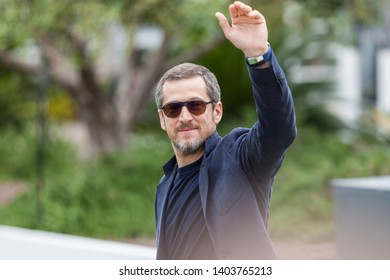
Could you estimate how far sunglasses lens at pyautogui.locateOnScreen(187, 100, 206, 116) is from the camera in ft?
7.60

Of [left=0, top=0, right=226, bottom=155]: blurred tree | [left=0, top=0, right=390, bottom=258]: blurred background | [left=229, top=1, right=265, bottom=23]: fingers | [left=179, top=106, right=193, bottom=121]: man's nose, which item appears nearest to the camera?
[left=229, top=1, right=265, bottom=23]: fingers

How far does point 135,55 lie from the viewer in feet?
40.3

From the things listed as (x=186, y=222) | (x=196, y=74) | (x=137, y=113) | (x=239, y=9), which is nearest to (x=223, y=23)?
(x=239, y=9)

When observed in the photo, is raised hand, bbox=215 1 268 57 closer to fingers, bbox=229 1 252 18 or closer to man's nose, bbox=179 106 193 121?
fingers, bbox=229 1 252 18

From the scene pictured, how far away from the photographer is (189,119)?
2.31 meters

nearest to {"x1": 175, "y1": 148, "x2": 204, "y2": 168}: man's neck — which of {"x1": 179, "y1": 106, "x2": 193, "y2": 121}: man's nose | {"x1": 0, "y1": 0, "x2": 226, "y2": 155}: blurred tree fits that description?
{"x1": 179, "y1": 106, "x2": 193, "y2": 121}: man's nose

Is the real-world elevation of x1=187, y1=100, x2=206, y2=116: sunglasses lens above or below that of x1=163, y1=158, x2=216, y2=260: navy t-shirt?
above

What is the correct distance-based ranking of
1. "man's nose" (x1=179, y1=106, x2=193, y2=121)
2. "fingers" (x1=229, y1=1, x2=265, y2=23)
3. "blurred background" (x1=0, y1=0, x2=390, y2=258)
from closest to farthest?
1. "fingers" (x1=229, y1=1, x2=265, y2=23)
2. "man's nose" (x1=179, y1=106, x2=193, y2=121)
3. "blurred background" (x1=0, y1=0, x2=390, y2=258)

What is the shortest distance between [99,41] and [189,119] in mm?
8095

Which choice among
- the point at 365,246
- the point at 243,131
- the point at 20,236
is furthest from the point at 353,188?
the point at 243,131

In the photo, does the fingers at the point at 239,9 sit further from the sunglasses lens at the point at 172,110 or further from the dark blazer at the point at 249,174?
the sunglasses lens at the point at 172,110

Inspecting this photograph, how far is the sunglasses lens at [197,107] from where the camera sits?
2.32 meters

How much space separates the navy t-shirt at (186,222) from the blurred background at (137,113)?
20.2 ft

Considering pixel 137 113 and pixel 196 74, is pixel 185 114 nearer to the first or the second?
pixel 196 74
